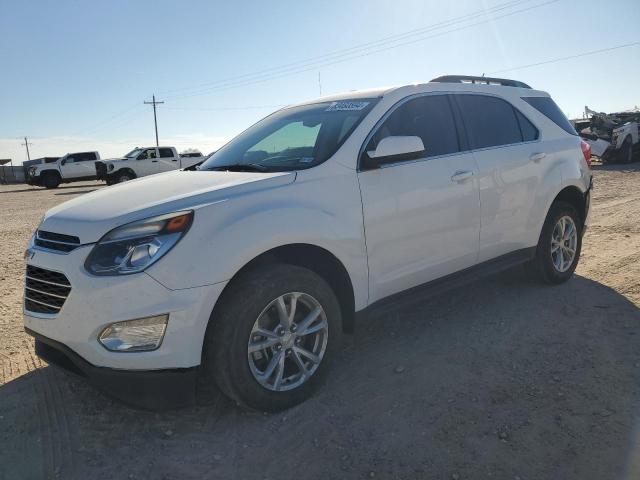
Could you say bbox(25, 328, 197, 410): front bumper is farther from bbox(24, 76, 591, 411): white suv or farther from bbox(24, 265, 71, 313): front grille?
bbox(24, 265, 71, 313): front grille

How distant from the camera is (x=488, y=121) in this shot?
422 centimetres

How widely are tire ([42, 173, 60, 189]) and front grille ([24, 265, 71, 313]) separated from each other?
27308 mm

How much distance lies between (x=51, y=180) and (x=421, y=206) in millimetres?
27980

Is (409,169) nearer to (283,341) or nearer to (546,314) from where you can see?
(283,341)

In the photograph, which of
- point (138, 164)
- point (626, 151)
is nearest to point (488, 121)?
point (626, 151)

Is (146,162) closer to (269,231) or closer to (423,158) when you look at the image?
(423,158)

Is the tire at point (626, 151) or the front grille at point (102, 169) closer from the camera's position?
the tire at point (626, 151)

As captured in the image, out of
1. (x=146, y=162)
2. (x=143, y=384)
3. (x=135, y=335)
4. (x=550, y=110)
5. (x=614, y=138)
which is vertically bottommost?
(x=143, y=384)

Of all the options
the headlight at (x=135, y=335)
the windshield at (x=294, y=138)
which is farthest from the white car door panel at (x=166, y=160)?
the headlight at (x=135, y=335)

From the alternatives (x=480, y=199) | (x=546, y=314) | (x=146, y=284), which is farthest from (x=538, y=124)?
(x=146, y=284)

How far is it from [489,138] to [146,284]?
3.00m

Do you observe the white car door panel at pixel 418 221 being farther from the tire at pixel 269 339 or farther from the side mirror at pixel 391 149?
the tire at pixel 269 339

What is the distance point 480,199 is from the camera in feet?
12.7

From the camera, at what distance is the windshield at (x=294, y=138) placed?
3307 mm
